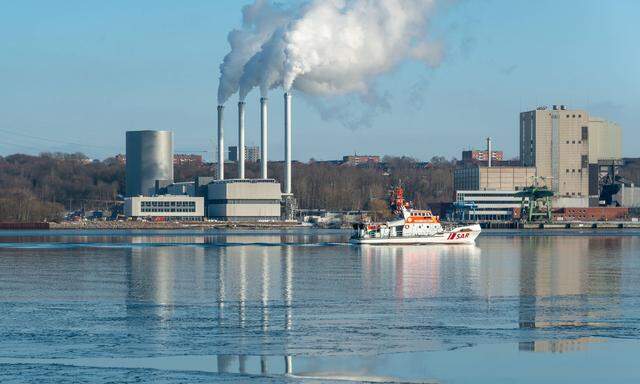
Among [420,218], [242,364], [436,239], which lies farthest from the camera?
[420,218]

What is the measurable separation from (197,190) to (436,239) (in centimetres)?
9737

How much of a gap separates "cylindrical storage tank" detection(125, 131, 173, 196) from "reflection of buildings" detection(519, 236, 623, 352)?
412 feet

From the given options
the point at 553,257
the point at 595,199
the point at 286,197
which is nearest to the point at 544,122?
the point at 595,199

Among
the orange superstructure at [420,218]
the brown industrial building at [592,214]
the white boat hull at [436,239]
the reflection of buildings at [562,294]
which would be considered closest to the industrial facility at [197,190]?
the brown industrial building at [592,214]

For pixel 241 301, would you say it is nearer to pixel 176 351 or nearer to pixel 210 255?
pixel 176 351

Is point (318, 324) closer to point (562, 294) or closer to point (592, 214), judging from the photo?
point (562, 294)

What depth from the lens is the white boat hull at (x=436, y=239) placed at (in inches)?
3393

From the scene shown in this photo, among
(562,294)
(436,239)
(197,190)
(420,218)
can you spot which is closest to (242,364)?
(562,294)

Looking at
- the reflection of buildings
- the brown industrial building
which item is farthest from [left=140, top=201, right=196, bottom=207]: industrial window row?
the reflection of buildings

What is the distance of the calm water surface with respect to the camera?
22906 millimetres

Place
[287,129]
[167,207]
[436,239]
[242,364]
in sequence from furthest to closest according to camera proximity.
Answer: [167,207]
[287,129]
[436,239]
[242,364]

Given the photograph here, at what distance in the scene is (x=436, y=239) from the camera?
3445 inches

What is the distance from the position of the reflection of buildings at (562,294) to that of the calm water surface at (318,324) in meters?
0.07

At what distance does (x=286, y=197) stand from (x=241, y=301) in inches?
5139
